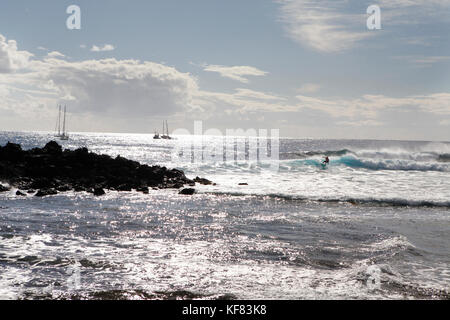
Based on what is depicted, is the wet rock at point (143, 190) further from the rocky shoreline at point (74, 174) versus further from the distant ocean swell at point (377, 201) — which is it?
the distant ocean swell at point (377, 201)

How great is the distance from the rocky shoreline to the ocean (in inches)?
86.7

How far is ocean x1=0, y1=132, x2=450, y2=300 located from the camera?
7414 mm

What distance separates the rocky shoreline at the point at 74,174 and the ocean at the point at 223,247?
2203 millimetres

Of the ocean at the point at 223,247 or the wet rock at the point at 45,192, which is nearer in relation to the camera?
the ocean at the point at 223,247

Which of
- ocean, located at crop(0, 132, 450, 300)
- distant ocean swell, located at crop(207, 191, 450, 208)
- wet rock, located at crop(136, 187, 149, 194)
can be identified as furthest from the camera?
wet rock, located at crop(136, 187, 149, 194)

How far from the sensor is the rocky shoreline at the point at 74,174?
2353 cm

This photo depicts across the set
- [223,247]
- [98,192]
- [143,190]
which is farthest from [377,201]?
[98,192]

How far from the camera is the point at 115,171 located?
2856 centimetres

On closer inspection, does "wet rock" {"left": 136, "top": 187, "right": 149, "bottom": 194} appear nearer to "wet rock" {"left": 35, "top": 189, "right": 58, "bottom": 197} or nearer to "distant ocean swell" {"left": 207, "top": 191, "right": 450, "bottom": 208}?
"wet rock" {"left": 35, "top": 189, "right": 58, "bottom": 197}

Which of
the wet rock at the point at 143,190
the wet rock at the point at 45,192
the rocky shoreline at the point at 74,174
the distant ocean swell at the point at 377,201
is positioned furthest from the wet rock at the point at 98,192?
the distant ocean swell at the point at 377,201

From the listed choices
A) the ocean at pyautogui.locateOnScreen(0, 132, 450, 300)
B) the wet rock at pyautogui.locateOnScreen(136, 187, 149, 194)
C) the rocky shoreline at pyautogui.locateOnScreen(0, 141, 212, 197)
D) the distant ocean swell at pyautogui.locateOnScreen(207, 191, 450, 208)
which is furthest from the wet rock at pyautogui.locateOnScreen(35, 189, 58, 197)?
the distant ocean swell at pyautogui.locateOnScreen(207, 191, 450, 208)

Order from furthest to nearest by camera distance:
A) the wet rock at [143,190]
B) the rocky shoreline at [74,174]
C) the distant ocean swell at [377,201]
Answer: the wet rock at [143,190], the rocky shoreline at [74,174], the distant ocean swell at [377,201]
